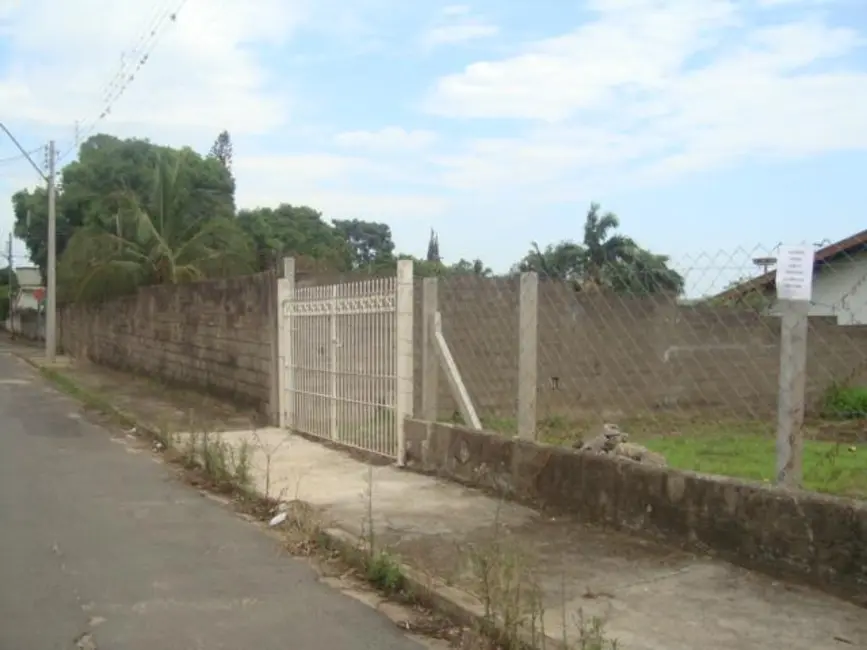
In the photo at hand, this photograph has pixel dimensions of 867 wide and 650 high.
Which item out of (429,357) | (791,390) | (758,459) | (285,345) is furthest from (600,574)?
(285,345)

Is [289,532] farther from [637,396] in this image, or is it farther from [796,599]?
[637,396]

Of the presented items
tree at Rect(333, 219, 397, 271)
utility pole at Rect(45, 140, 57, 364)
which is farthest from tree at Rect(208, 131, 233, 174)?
utility pole at Rect(45, 140, 57, 364)

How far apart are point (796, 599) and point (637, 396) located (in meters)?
8.30

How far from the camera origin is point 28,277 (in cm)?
5762

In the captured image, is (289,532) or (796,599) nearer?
(796,599)

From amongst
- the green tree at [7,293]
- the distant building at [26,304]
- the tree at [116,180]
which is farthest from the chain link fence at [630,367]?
the green tree at [7,293]

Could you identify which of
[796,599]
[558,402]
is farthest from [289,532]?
[558,402]

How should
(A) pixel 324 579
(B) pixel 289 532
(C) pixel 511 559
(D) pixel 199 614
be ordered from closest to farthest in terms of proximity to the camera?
(C) pixel 511 559, (D) pixel 199 614, (A) pixel 324 579, (B) pixel 289 532

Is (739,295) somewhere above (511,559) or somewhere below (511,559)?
above

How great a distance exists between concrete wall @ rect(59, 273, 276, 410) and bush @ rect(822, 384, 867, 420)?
742 centimetres

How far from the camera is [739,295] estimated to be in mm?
A: 6309

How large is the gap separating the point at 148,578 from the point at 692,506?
3.52 meters

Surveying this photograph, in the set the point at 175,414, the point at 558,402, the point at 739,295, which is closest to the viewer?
the point at 739,295

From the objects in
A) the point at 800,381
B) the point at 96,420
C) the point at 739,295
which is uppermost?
the point at 739,295
